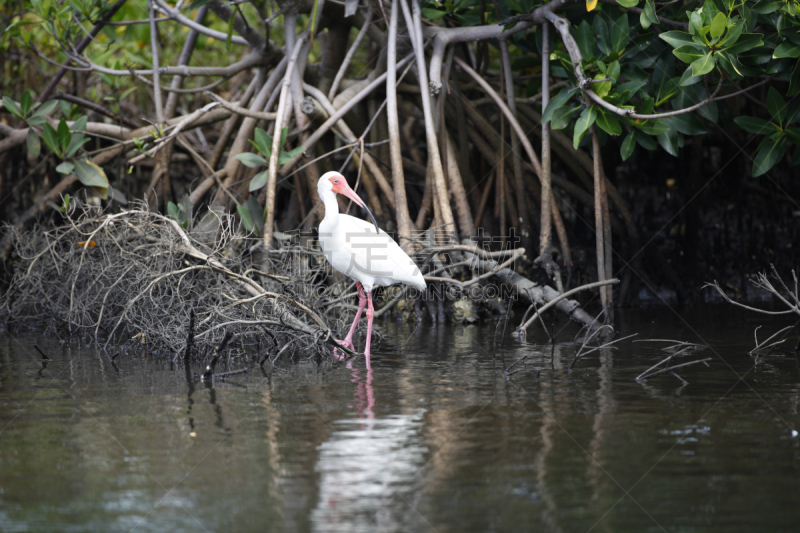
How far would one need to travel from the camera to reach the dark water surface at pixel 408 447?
2.98 m

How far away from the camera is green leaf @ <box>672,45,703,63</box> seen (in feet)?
19.6

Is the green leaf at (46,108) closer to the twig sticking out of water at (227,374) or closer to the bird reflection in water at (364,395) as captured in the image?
the twig sticking out of water at (227,374)

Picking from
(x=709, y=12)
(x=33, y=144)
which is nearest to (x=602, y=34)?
(x=709, y=12)

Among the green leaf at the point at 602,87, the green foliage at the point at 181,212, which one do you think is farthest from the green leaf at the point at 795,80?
the green foliage at the point at 181,212

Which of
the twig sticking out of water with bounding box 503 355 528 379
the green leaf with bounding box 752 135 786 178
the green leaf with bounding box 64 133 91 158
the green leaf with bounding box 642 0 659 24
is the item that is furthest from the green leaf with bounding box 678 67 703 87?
the green leaf with bounding box 64 133 91 158

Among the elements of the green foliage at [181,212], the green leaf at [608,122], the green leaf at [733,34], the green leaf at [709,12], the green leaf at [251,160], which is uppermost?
the green leaf at [709,12]

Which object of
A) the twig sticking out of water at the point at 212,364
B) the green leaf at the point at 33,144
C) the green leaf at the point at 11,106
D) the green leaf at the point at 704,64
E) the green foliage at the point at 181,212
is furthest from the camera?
the green leaf at the point at 33,144

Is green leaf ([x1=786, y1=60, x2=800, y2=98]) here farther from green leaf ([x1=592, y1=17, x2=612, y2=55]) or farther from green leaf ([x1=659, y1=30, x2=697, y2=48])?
green leaf ([x1=592, y1=17, x2=612, y2=55])

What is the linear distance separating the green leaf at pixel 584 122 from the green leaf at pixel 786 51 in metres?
1.39

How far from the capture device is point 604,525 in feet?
9.45

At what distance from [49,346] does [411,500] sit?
4899 millimetres

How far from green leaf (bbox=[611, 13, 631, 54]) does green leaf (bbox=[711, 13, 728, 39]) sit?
33.9 inches

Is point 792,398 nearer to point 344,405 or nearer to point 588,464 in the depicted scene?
point 588,464

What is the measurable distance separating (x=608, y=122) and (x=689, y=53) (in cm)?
90
